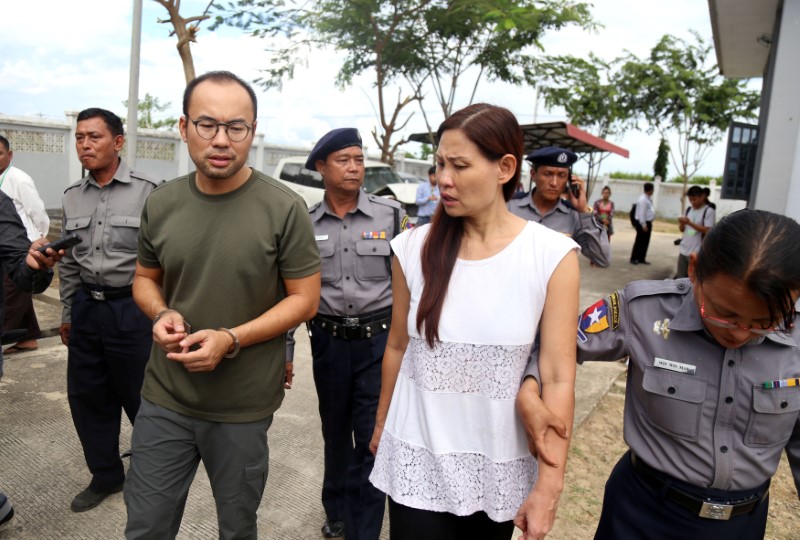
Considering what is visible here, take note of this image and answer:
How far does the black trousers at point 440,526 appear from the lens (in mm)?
1567

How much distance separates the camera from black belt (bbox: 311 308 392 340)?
2674 mm

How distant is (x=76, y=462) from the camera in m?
3.33

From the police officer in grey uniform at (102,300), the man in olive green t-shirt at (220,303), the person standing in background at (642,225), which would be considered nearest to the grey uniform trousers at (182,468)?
the man in olive green t-shirt at (220,303)

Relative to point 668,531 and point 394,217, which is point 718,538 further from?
point 394,217

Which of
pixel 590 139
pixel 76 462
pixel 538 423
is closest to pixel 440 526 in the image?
pixel 538 423

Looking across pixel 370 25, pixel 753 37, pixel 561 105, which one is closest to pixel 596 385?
pixel 753 37

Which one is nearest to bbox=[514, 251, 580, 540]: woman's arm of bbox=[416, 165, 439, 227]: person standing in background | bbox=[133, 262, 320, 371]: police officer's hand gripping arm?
bbox=[133, 262, 320, 371]: police officer's hand gripping arm

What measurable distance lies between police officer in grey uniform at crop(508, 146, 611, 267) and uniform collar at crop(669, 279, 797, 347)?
2.25 meters

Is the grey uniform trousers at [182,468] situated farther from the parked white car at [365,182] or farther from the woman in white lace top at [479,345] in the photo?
the parked white car at [365,182]

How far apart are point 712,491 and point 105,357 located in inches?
100

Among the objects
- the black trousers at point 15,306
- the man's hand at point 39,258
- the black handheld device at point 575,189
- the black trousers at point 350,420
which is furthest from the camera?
the black trousers at point 15,306

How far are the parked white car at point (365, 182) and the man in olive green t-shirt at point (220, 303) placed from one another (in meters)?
8.47

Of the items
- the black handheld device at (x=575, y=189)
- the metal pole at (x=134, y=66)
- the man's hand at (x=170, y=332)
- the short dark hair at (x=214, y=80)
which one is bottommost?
the man's hand at (x=170, y=332)

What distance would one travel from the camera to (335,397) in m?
2.71
